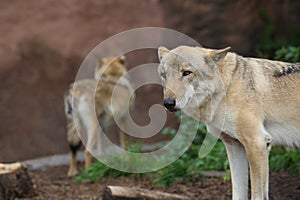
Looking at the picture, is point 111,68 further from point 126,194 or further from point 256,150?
point 256,150

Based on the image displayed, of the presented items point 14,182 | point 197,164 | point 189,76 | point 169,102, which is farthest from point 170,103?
point 197,164

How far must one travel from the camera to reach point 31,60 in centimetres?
1050

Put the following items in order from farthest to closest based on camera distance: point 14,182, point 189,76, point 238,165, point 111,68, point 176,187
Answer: point 111,68 < point 176,187 < point 14,182 < point 238,165 < point 189,76

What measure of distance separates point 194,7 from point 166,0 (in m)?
0.50

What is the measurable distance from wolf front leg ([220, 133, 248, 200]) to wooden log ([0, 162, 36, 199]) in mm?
2469

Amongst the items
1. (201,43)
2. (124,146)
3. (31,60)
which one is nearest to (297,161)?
(124,146)

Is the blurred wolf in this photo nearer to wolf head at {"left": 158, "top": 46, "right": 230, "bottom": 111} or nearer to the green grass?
the green grass

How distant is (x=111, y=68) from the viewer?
983cm

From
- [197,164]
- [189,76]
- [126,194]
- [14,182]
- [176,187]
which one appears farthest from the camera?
[197,164]

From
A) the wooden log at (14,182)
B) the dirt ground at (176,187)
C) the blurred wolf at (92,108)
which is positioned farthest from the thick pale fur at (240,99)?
the blurred wolf at (92,108)

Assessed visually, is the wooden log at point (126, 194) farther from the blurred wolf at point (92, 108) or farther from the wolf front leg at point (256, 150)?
the blurred wolf at point (92, 108)

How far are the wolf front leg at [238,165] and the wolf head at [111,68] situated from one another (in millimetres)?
4470

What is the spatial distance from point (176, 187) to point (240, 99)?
7.12 feet

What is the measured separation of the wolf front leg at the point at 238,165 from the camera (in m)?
5.54
